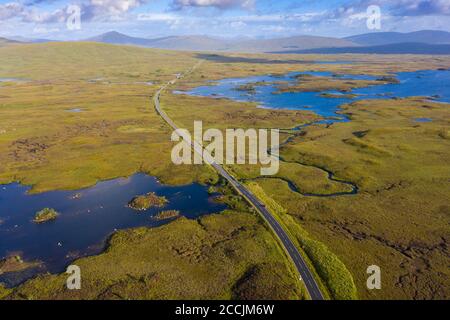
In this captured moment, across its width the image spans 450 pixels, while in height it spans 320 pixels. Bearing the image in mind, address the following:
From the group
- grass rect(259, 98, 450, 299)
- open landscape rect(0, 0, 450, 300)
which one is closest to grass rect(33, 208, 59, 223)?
open landscape rect(0, 0, 450, 300)

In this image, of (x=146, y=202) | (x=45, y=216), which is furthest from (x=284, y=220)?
(x=45, y=216)

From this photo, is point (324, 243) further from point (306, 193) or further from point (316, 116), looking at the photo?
point (316, 116)

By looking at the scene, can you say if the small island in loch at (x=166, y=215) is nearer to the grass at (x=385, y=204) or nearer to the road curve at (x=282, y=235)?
the road curve at (x=282, y=235)

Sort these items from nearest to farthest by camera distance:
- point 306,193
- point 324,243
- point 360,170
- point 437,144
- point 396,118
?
point 324,243
point 306,193
point 360,170
point 437,144
point 396,118

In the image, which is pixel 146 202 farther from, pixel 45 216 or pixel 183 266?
pixel 183 266

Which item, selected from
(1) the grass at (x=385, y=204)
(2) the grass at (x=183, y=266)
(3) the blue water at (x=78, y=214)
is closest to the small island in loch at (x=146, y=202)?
(3) the blue water at (x=78, y=214)

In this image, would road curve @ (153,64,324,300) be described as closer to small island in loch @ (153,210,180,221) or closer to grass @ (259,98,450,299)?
grass @ (259,98,450,299)
